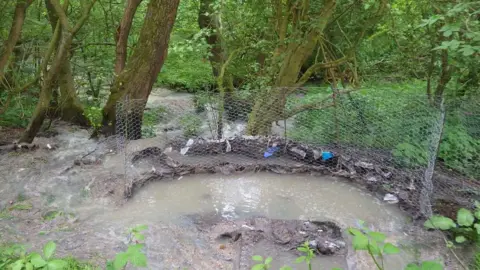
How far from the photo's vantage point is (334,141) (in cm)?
573

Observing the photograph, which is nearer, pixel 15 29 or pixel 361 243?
pixel 361 243

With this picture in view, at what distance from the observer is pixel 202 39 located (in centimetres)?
584

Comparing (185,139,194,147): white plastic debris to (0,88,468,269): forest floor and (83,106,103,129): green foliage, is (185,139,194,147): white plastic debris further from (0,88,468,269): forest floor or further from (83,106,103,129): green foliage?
(83,106,103,129): green foliage

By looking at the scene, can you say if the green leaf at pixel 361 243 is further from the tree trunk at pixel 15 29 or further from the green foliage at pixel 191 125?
the tree trunk at pixel 15 29

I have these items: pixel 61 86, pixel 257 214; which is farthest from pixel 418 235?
pixel 61 86

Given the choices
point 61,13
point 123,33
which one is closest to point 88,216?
point 61,13

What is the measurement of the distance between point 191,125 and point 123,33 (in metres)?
1.86

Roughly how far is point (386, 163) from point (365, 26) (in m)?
2.38

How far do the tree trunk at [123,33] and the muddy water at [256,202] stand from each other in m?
2.55

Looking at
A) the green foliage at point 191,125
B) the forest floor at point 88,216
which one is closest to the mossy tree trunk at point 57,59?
the forest floor at point 88,216

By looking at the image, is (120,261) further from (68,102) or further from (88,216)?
(68,102)

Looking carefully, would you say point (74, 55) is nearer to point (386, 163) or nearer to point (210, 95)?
point (210, 95)

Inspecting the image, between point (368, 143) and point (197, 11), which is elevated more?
point (197, 11)

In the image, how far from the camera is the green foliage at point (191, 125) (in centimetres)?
651
